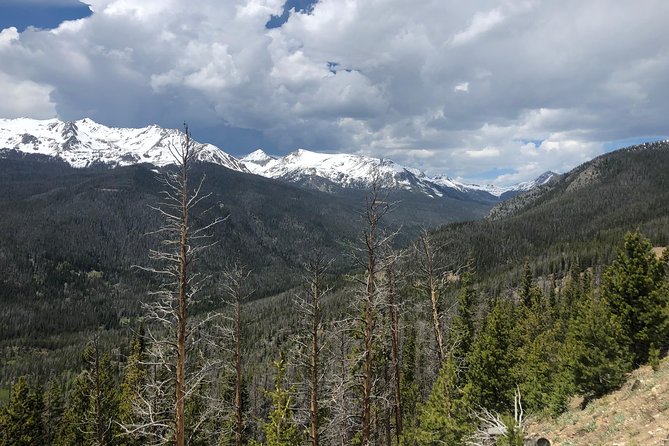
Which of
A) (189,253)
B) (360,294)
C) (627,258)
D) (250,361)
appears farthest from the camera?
(250,361)

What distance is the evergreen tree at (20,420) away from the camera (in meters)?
40.1

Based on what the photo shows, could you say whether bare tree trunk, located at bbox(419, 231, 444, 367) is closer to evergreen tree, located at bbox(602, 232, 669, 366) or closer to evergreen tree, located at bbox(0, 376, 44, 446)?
evergreen tree, located at bbox(602, 232, 669, 366)

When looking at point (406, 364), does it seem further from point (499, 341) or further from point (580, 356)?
point (580, 356)

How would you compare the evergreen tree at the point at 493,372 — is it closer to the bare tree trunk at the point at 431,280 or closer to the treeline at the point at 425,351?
the treeline at the point at 425,351

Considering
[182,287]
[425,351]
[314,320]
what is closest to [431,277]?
[425,351]

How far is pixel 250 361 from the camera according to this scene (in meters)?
142

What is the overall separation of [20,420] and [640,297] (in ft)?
179

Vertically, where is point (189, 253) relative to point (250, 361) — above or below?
above

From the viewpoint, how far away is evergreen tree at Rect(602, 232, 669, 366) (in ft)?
75.0

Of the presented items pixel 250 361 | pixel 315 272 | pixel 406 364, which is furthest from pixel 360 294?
pixel 250 361

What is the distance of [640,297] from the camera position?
2341 cm

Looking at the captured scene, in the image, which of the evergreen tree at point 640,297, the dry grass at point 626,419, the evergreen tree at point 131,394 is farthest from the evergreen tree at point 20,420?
the evergreen tree at point 640,297

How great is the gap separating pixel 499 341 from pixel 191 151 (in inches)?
1063

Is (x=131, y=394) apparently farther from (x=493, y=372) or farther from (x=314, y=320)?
(x=493, y=372)
